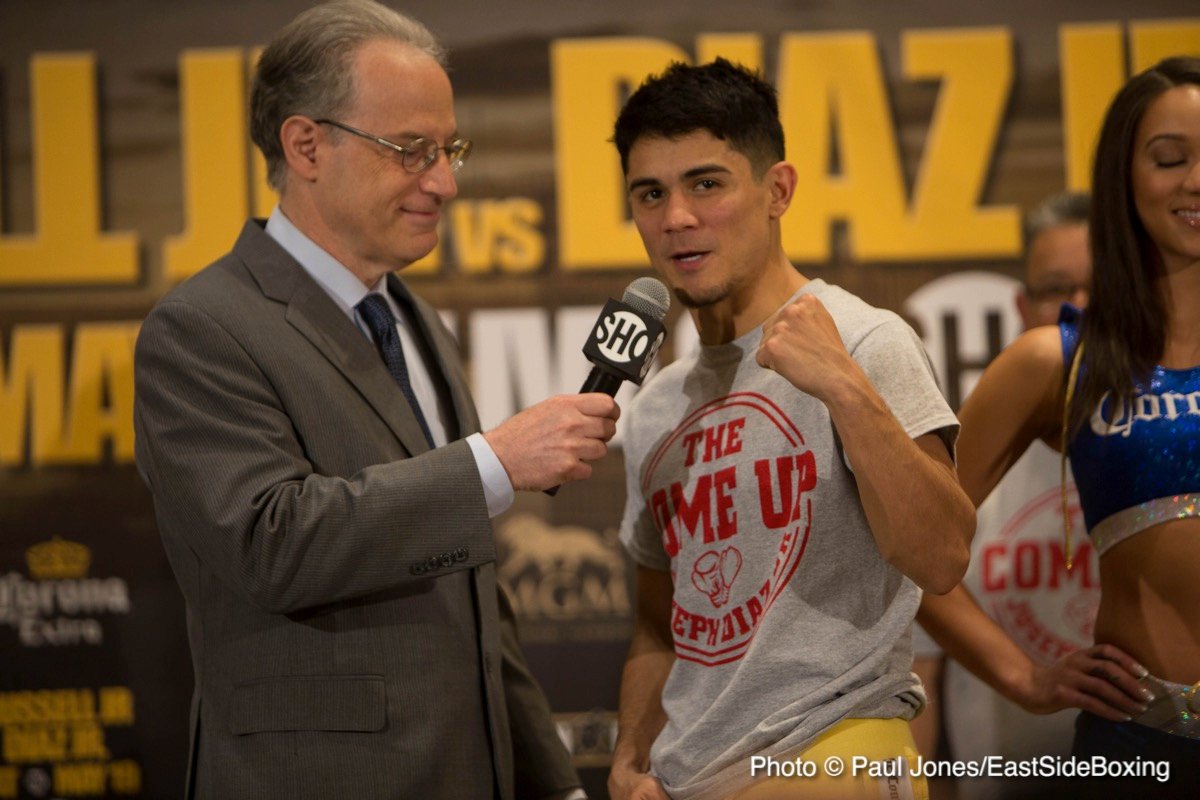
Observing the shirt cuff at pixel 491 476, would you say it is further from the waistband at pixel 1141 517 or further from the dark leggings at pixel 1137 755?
the waistband at pixel 1141 517

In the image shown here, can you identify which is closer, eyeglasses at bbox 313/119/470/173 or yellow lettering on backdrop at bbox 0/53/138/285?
eyeglasses at bbox 313/119/470/173

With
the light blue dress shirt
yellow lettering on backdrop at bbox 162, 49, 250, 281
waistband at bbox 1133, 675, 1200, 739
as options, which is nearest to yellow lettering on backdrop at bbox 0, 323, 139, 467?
yellow lettering on backdrop at bbox 162, 49, 250, 281

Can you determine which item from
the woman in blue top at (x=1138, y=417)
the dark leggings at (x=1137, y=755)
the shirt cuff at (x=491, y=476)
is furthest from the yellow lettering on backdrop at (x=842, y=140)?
the shirt cuff at (x=491, y=476)

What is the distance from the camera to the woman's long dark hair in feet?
7.13

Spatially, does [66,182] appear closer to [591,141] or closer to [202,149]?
[202,149]

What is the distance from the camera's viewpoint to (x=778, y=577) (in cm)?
189

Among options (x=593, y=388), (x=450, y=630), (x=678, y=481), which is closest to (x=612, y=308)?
(x=593, y=388)

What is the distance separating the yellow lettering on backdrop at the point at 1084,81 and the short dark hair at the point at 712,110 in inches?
72.0

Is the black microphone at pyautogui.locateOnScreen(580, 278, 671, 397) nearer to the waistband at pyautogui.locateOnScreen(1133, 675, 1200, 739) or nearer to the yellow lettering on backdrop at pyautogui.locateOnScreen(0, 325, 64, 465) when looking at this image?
the waistband at pyautogui.locateOnScreen(1133, 675, 1200, 739)

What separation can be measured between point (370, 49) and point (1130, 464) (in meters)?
1.58

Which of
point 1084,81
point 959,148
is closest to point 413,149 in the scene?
point 959,148

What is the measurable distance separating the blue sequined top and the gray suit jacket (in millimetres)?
1157

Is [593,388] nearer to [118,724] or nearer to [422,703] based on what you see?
[422,703]

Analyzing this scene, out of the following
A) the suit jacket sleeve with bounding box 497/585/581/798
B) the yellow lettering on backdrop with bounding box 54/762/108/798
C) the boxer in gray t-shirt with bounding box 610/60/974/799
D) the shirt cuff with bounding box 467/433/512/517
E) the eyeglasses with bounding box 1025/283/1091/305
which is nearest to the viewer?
the boxer in gray t-shirt with bounding box 610/60/974/799
